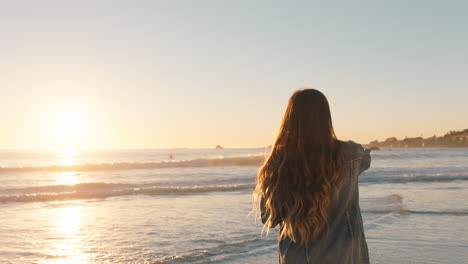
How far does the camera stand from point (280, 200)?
231 cm

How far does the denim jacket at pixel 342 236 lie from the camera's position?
7.47 ft

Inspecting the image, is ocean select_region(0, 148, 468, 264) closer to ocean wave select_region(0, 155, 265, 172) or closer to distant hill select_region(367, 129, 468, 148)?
ocean wave select_region(0, 155, 265, 172)

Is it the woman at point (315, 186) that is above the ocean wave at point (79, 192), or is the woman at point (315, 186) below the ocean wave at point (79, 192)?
above

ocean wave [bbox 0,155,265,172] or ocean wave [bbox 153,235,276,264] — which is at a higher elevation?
ocean wave [bbox 0,155,265,172]

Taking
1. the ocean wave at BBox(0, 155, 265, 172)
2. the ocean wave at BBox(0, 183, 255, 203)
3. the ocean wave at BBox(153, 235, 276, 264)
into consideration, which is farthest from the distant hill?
the ocean wave at BBox(153, 235, 276, 264)

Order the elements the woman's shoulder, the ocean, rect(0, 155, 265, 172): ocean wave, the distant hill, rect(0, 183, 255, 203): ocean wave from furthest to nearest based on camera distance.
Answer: the distant hill → rect(0, 155, 265, 172): ocean wave → rect(0, 183, 255, 203): ocean wave → the ocean → the woman's shoulder

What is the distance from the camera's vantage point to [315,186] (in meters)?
2.26

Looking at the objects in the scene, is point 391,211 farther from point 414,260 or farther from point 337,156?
point 337,156

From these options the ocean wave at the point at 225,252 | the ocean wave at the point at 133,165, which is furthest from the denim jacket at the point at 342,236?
the ocean wave at the point at 133,165

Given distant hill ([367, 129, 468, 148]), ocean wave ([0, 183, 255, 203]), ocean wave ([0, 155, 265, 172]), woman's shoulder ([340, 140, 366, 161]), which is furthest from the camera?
distant hill ([367, 129, 468, 148])

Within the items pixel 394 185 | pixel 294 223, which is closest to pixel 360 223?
pixel 294 223

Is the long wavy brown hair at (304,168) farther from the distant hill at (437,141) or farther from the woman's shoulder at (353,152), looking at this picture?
the distant hill at (437,141)

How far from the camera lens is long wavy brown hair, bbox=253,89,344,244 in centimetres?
224

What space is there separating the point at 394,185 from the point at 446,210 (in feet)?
20.6
